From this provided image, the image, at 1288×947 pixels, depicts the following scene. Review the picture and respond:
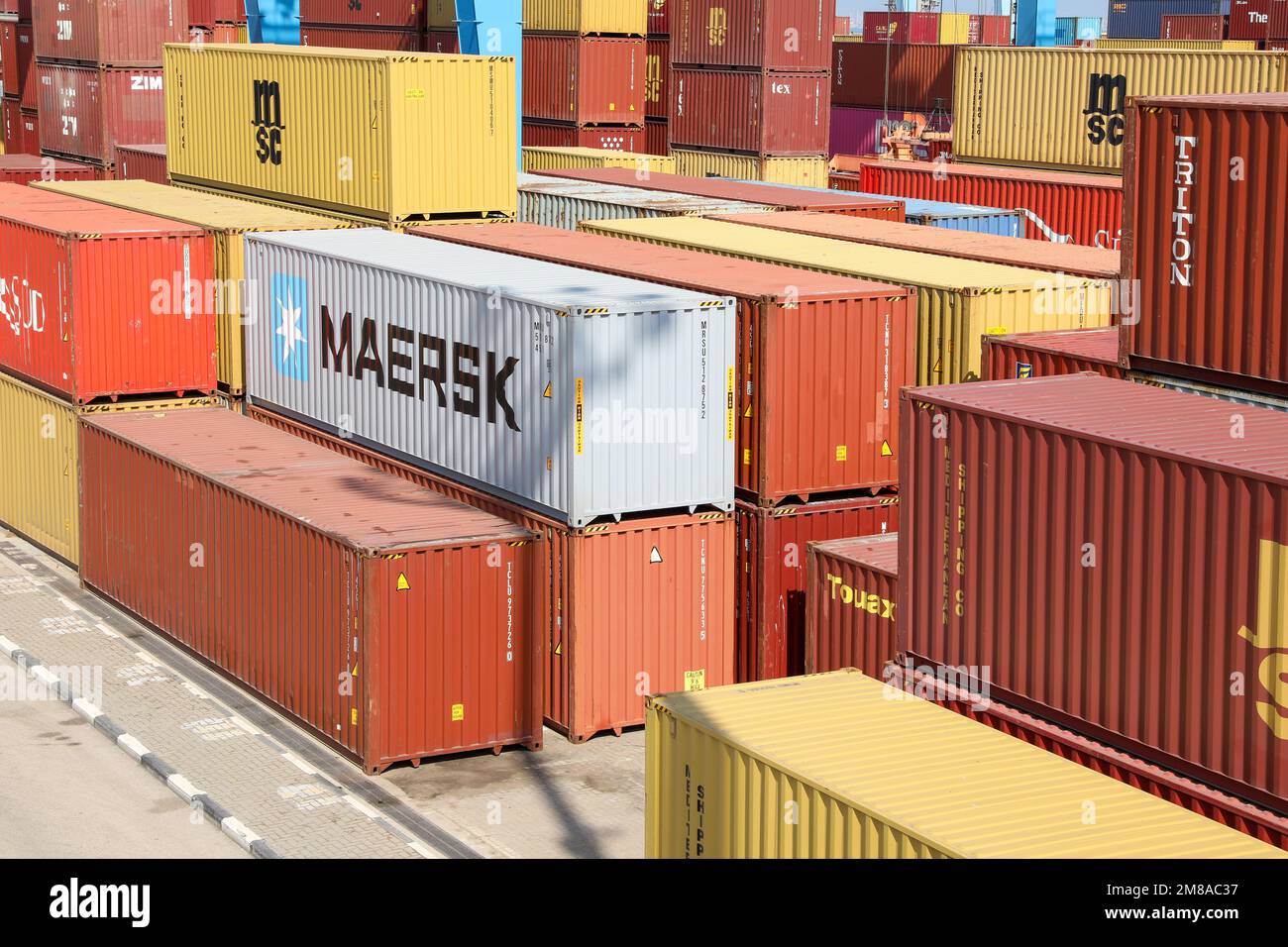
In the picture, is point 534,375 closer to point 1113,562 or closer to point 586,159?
point 1113,562

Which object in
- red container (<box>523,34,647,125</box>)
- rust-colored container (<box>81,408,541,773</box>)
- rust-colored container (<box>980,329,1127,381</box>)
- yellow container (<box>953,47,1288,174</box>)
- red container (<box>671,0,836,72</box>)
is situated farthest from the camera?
red container (<box>523,34,647,125</box>)

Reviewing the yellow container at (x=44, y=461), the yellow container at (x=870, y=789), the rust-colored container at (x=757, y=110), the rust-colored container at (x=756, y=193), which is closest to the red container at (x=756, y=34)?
the rust-colored container at (x=757, y=110)

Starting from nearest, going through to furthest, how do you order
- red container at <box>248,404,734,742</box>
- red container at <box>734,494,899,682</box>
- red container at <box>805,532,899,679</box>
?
red container at <box>805,532,899,679</box>
red container at <box>248,404,734,742</box>
red container at <box>734,494,899,682</box>

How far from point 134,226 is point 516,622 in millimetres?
11187

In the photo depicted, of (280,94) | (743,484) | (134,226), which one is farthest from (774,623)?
(280,94)

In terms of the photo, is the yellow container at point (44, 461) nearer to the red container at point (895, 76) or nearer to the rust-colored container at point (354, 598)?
the rust-colored container at point (354, 598)

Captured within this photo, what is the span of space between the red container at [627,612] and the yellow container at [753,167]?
24242 mm

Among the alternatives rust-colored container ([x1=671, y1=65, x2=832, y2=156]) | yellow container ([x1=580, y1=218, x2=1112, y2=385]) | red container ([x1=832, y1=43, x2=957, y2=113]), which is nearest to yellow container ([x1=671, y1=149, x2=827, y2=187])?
rust-colored container ([x1=671, y1=65, x2=832, y2=156])

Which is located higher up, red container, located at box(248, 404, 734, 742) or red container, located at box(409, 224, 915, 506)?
red container, located at box(409, 224, 915, 506)

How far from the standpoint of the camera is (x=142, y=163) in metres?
39.7

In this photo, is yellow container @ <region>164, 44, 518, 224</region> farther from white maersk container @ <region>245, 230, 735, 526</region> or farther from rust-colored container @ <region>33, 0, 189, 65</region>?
rust-colored container @ <region>33, 0, 189, 65</region>

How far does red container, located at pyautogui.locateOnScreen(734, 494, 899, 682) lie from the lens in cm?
2162

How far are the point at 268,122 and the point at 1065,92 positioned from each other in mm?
17122

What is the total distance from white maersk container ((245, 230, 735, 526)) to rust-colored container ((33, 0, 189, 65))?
67.8ft
